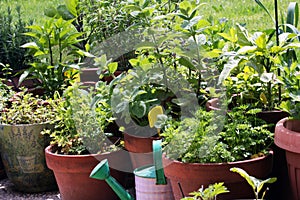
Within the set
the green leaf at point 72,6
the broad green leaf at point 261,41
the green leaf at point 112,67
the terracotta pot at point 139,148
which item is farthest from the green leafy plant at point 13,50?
the broad green leaf at point 261,41

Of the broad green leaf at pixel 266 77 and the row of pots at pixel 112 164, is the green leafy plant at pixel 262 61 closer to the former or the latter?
the broad green leaf at pixel 266 77

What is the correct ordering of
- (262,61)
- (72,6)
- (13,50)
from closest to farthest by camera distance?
(262,61)
(72,6)
(13,50)

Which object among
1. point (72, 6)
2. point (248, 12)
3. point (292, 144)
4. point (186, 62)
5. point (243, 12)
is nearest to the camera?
point (292, 144)

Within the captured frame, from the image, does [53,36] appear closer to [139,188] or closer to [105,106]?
[105,106]

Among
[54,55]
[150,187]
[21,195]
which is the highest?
[54,55]

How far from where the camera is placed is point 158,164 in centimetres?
297

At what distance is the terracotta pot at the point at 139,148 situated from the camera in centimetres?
332

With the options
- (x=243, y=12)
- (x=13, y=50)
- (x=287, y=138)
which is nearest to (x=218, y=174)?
(x=287, y=138)

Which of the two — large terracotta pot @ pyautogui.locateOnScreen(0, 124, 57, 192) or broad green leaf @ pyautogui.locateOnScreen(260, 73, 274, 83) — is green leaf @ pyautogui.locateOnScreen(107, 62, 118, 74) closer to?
large terracotta pot @ pyautogui.locateOnScreen(0, 124, 57, 192)

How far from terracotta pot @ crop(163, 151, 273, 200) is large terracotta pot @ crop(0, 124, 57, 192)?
106cm

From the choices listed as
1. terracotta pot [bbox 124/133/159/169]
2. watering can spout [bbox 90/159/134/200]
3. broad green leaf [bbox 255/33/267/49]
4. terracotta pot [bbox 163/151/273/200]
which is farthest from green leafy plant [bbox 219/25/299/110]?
watering can spout [bbox 90/159/134/200]

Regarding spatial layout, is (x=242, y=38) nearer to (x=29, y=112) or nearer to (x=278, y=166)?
(x=278, y=166)

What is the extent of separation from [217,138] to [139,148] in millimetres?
646

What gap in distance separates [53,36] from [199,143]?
150 cm
